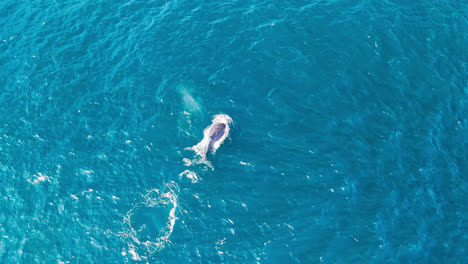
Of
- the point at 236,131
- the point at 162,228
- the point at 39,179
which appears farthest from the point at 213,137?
the point at 39,179

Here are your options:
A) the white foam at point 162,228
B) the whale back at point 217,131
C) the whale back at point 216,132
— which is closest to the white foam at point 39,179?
the white foam at point 162,228

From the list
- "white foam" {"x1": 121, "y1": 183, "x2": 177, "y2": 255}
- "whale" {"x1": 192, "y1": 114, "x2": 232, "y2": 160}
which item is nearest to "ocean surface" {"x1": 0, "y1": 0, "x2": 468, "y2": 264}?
"white foam" {"x1": 121, "y1": 183, "x2": 177, "y2": 255}

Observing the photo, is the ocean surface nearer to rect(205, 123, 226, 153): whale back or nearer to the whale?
the whale

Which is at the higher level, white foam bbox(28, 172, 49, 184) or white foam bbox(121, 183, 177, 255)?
white foam bbox(28, 172, 49, 184)

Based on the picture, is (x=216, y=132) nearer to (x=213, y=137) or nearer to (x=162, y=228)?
(x=213, y=137)

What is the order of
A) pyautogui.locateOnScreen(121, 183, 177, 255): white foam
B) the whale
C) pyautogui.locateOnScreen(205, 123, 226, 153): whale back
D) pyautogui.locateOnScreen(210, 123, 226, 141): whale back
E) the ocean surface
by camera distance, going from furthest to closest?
pyautogui.locateOnScreen(210, 123, 226, 141): whale back → pyautogui.locateOnScreen(205, 123, 226, 153): whale back → the whale → the ocean surface → pyautogui.locateOnScreen(121, 183, 177, 255): white foam

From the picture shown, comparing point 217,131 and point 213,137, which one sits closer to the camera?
point 213,137

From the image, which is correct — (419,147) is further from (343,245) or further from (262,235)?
(262,235)

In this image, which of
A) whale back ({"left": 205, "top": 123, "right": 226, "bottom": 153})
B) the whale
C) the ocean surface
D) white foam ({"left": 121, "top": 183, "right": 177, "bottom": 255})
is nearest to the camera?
white foam ({"left": 121, "top": 183, "right": 177, "bottom": 255})
